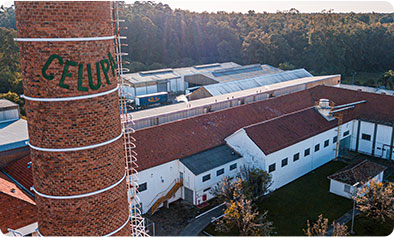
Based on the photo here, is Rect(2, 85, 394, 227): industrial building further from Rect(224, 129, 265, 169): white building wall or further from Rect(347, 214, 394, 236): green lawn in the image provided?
Rect(347, 214, 394, 236): green lawn

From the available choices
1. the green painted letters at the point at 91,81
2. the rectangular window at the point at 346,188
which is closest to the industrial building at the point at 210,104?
the rectangular window at the point at 346,188

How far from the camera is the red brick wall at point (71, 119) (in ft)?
26.3

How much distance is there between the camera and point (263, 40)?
8406 cm

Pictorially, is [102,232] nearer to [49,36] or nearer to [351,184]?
[49,36]

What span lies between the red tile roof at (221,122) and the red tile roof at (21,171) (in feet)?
22.4

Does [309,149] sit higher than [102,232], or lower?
lower

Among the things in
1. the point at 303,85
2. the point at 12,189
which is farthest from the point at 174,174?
the point at 303,85

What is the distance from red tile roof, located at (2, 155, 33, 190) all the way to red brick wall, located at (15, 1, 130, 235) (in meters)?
13.5

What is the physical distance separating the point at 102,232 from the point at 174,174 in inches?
651

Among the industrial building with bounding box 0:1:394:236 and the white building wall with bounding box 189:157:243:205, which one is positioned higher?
the industrial building with bounding box 0:1:394:236

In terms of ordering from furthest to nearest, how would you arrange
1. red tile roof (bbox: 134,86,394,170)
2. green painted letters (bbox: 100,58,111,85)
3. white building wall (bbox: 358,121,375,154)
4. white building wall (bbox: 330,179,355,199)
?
white building wall (bbox: 358,121,375,154) < white building wall (bbox: 330,179,355,199) < red tile roof (bbox: 134,86,394,170) < green painted letters (bbox: 100,58,111,85)

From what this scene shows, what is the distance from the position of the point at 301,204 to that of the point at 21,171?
19163mm

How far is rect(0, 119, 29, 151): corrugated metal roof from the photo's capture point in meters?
23.4

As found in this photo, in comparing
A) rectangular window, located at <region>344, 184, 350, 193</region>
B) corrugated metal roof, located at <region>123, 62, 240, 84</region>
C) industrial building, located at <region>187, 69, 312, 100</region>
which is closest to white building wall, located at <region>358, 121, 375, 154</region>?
rectangular window, located at <region>344, 184, 350, 193</region>
